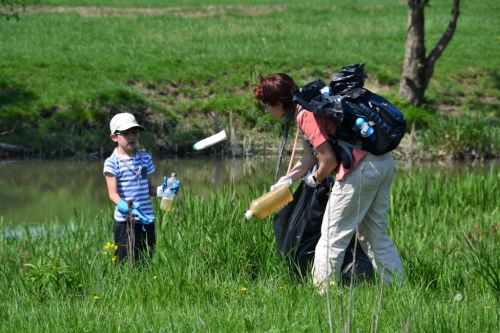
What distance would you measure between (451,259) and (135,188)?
7.23 ft

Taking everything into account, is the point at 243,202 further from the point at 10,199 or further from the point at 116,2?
the point at 116,2

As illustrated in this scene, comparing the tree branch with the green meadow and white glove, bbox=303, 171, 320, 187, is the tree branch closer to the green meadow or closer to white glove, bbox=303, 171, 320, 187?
the green meadow

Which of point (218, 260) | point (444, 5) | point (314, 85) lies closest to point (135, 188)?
point (218, 260)

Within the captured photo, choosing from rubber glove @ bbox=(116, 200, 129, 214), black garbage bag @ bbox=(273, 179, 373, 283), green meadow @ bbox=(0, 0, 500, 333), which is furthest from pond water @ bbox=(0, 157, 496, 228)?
black garbage bag @ bbox=(273, 179, 373, 283)

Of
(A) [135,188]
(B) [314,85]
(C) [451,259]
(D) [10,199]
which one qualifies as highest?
(B) [314,85]

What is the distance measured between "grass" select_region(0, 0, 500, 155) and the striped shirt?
9687 mm

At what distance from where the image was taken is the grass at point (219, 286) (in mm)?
4703

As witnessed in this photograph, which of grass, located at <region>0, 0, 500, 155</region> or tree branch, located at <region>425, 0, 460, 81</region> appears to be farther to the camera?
tree branch, located at <region>425, 0, 460, 81</region>

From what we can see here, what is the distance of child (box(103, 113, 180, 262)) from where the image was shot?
6160 millimetres

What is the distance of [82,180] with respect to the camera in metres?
14.3

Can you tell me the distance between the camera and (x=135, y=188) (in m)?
6.24

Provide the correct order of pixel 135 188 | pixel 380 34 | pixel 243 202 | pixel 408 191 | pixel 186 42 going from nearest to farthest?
pixel 135 188 → pixel 243 202 → pixel 408 191 → pixel 186 42 → pixel 380 34

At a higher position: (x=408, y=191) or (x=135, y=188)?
(x=135, y=188)

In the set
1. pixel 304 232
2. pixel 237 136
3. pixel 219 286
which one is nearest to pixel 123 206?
pixel 219 286
